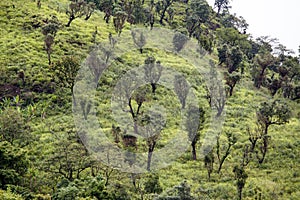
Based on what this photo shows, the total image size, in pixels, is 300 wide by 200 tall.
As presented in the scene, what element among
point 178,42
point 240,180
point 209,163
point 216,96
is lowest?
point 209,163

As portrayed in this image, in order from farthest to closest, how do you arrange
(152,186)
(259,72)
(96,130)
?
(259,72) → (96,130) → (152,186)

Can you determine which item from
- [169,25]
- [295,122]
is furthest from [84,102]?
[169,25]

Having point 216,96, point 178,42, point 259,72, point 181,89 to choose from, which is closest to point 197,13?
point 178,42

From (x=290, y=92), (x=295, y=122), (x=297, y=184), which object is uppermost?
(x=290, y=92)

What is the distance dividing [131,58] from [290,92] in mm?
28517

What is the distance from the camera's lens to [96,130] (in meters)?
39.0

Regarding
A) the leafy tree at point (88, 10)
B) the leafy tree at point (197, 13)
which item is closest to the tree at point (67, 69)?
the leafy tree at point (88, 10)

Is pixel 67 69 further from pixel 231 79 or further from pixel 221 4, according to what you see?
pixel 221 4

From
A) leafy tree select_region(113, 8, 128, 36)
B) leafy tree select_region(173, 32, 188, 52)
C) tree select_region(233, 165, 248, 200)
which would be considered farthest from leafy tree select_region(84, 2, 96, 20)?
tree select_region(233, 165, 248, 200)

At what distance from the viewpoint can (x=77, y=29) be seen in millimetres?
63844

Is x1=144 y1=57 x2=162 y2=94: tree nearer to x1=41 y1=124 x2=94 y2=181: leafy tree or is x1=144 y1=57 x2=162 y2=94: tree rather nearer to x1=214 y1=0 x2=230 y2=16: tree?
x1=41 y1=124 x2=94 y2=181: leafy tree

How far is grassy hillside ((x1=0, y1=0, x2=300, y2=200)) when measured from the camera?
87.7 ft

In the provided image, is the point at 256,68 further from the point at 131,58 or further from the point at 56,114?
the point at 56,114

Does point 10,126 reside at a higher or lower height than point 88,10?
lower
